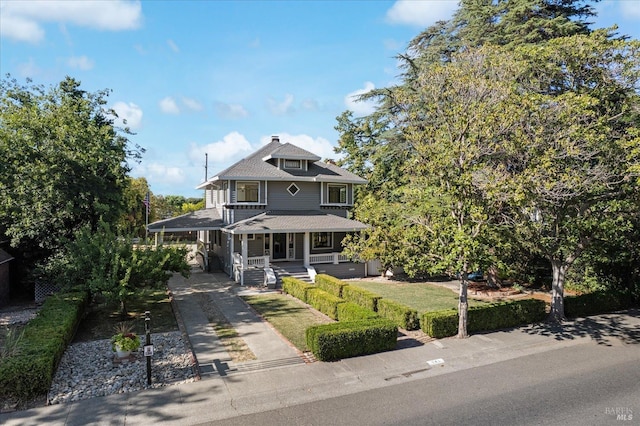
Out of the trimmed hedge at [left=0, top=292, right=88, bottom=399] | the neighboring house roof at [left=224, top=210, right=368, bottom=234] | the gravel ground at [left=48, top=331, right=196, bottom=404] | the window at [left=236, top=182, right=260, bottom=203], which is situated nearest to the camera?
the trimmed hedge at [left=0, top=292, right=88, bottom=399]

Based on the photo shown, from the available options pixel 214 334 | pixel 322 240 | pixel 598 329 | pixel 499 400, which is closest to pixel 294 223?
pixel 322 240

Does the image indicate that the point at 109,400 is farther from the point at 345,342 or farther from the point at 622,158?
the point at 622,158

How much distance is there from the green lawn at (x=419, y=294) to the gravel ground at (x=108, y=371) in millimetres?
10147

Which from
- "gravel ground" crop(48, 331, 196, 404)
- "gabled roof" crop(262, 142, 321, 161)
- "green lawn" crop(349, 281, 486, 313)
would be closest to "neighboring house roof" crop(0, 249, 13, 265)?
"gravel ground" crop(48, 331, 196, 404)

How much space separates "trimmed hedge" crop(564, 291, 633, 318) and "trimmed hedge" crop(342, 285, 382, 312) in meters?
7.86

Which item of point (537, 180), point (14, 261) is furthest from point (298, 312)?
point (14, 261)

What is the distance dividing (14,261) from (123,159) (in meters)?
7.06

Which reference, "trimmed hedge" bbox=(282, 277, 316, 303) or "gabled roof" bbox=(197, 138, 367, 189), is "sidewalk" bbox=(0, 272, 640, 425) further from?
"gabled roof" bbox=(197, 138, 367, 189)

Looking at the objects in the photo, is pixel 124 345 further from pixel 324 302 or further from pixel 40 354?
pixel 324 302

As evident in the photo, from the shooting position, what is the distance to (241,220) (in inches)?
950

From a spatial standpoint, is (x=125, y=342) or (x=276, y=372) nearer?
(x=276, y=372)

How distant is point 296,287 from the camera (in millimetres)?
18812

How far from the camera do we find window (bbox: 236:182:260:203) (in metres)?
24.4

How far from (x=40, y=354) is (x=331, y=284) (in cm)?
1232
